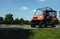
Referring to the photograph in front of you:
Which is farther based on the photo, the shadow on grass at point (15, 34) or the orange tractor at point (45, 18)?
the orange tractor at point (45, 18)

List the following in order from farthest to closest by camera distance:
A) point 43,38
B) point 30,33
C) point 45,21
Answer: point 45,21
point 30,33
point 43,38

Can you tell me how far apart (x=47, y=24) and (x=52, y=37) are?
1036 centimetres

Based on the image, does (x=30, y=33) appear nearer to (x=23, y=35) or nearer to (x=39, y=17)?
(x=23, y=35)

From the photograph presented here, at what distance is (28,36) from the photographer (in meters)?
11.6

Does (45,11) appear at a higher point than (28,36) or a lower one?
higher

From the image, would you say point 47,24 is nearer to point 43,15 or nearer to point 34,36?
point 43,15

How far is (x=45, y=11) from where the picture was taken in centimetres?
2192

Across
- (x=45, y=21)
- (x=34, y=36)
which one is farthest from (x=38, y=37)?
(x=45, y=21)

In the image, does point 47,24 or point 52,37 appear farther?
point 47,24

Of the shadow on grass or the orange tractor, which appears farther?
the orange tractor

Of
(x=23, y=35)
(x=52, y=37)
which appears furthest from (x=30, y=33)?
(x=52, y=37)

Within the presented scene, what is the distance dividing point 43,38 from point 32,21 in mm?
10836

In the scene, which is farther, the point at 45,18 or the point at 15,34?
the point at 45,18

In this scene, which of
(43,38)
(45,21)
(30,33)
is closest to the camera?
(43,38)
